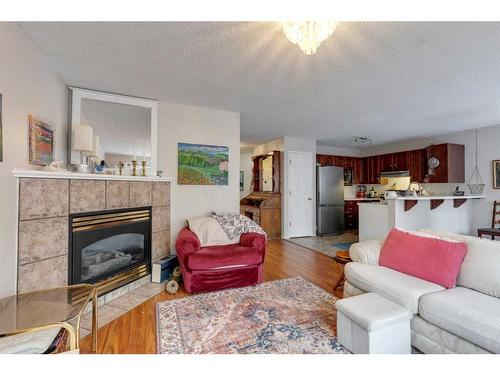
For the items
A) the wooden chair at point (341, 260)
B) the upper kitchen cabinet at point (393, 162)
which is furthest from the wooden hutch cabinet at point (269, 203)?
the upper kitchen cabinet at point (393, 162)

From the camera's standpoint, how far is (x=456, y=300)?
4.76ft

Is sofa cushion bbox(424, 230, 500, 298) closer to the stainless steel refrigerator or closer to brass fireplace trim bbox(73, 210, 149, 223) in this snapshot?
brass fireplace trim bbox(73, 210, 149, 223)

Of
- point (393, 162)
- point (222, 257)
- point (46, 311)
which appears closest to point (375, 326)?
point (222, 257)

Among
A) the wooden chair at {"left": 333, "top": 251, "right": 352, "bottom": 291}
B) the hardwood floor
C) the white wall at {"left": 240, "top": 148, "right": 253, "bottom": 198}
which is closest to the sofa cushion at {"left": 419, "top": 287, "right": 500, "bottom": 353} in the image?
the wooden chair at {"left": 333, "top": 251, "right": 352, "bottom": 291}

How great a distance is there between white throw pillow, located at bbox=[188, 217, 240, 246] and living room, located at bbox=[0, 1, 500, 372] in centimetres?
2

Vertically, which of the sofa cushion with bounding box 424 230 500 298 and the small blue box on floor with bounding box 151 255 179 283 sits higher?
the sofa cushion with bounding box 424 230 500 298

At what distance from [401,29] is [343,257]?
2.04 m

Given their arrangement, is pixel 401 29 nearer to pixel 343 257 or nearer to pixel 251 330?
pixel 343 257

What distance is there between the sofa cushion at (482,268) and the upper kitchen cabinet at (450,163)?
12.0 ft

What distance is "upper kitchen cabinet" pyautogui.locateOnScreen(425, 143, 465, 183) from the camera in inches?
181

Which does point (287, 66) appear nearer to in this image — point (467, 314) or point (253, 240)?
point (253, 240)

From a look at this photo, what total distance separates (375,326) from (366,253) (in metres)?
0.89
